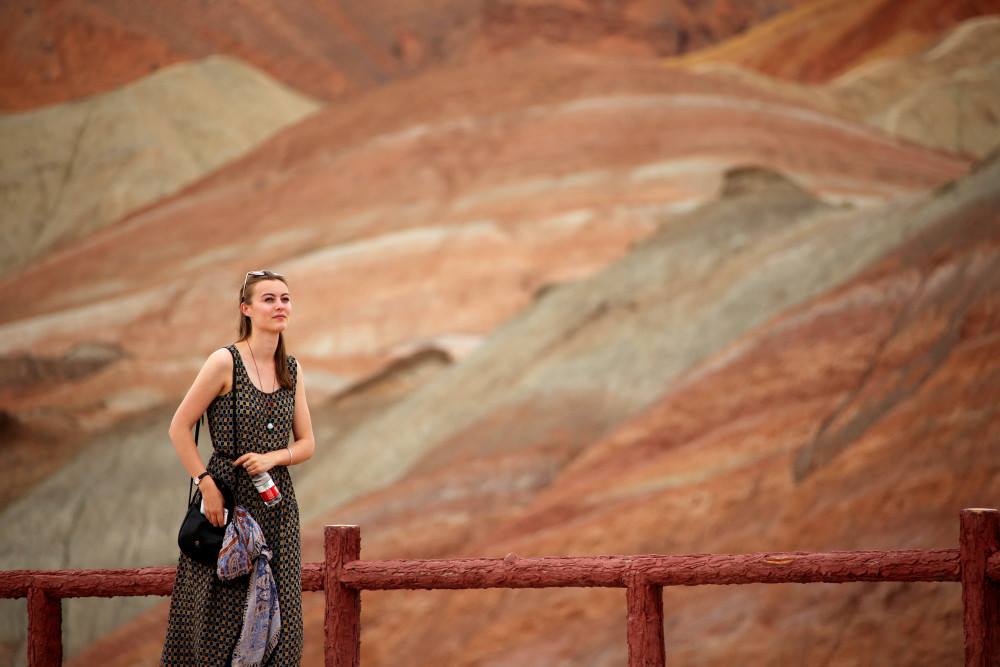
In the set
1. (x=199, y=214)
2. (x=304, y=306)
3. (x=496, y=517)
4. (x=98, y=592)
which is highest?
(x=199, y=214)

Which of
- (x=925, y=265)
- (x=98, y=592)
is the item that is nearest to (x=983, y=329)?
(x=925, y=265)

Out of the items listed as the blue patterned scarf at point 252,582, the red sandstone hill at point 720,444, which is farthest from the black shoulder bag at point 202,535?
the red sandstone hill at point 720,444

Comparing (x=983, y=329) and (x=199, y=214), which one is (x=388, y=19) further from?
(x=983, y=329)

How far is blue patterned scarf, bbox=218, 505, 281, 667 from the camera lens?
4.36m

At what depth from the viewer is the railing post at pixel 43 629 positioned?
566 cm

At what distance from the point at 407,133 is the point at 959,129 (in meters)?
9.70

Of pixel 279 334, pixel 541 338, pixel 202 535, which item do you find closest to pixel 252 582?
pixel 202 535

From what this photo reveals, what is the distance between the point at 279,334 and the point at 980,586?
2703 millimetres

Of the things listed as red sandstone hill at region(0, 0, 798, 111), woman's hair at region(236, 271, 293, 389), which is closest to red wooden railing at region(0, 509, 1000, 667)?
woman's hair at region(236, 271, 293, 389)

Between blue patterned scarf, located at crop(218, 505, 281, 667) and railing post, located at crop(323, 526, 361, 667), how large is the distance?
104cm

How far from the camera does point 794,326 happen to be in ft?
41.0

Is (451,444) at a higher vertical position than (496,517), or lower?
higher

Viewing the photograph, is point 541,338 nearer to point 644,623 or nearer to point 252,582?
point 644,623

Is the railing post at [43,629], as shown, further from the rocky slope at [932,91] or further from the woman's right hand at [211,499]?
the rocky slope at [932,91]
